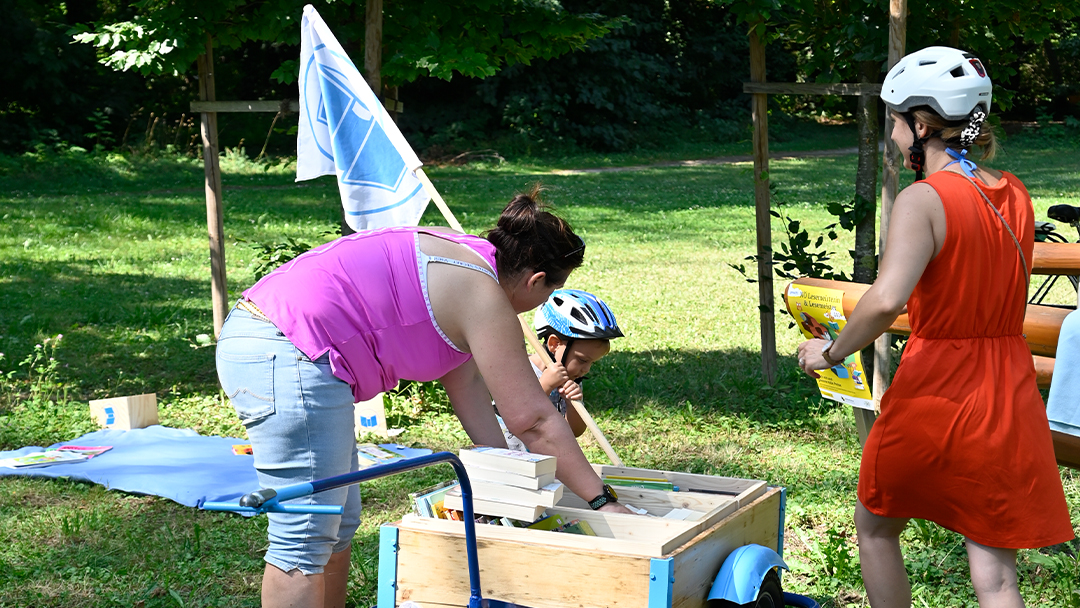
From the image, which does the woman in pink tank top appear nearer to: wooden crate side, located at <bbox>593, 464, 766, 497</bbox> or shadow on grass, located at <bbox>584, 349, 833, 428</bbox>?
wooden crate side, located at <bbox>593, 464, 766, 497</bbox>

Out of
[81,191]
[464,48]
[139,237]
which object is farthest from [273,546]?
[81,191]

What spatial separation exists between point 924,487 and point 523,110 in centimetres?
2630

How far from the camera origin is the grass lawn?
163 inches

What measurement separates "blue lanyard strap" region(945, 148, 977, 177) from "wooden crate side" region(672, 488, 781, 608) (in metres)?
1.21

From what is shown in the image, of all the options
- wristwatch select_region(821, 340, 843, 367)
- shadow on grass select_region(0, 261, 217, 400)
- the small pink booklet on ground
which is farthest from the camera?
shadow on grass select_region(0, 261, 217, 400)

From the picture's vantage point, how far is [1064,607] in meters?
3.72

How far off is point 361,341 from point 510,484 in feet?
1.90

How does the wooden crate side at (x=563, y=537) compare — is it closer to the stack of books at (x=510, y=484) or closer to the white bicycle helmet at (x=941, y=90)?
the stack of books at (x=510, y=484)

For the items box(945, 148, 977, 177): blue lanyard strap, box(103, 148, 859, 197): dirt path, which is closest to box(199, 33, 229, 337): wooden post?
box(945, 148, 977, 177): blue lanyard strap

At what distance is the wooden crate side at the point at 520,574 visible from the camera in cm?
269

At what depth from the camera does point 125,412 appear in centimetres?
628

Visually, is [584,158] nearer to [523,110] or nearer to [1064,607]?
[523,110]

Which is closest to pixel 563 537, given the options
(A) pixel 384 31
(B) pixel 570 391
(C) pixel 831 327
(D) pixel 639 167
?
(B) pixel 570 391

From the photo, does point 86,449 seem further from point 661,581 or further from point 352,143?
point 661,581
